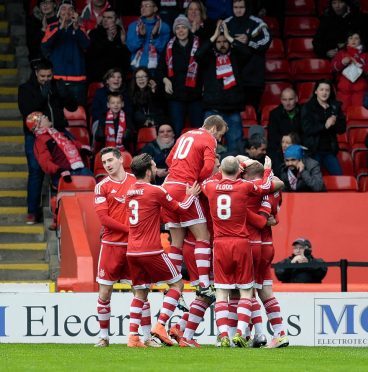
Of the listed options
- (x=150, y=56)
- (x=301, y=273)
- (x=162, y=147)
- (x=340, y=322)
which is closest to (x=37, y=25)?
(x=150, y=56)

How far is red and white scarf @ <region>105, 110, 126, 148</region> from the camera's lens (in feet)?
69.5

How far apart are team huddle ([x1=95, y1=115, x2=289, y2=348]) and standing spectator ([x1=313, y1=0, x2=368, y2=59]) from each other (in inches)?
301

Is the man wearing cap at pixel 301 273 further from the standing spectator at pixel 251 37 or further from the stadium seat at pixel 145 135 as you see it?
the standing spectator at pixel 251 37

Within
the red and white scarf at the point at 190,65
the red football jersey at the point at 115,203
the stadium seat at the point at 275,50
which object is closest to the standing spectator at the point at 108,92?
the red and white scarf at the point at 190,65

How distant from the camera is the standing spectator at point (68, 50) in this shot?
21.9 meters

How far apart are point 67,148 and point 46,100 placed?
767 millimetres

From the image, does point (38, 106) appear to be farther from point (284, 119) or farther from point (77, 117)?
point (284, 119)

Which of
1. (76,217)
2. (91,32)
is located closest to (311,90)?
(91,32)

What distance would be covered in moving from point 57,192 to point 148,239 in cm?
551

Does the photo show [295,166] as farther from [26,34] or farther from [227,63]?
[26,34]

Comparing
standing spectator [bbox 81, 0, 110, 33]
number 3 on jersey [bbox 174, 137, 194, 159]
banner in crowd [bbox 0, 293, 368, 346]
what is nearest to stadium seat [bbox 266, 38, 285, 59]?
standing spectator [bbox 81, 0, 110, 33]

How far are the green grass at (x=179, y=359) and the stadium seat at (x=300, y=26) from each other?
9.40 metres

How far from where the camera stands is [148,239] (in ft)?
50.1

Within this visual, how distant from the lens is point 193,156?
51.6 feet
